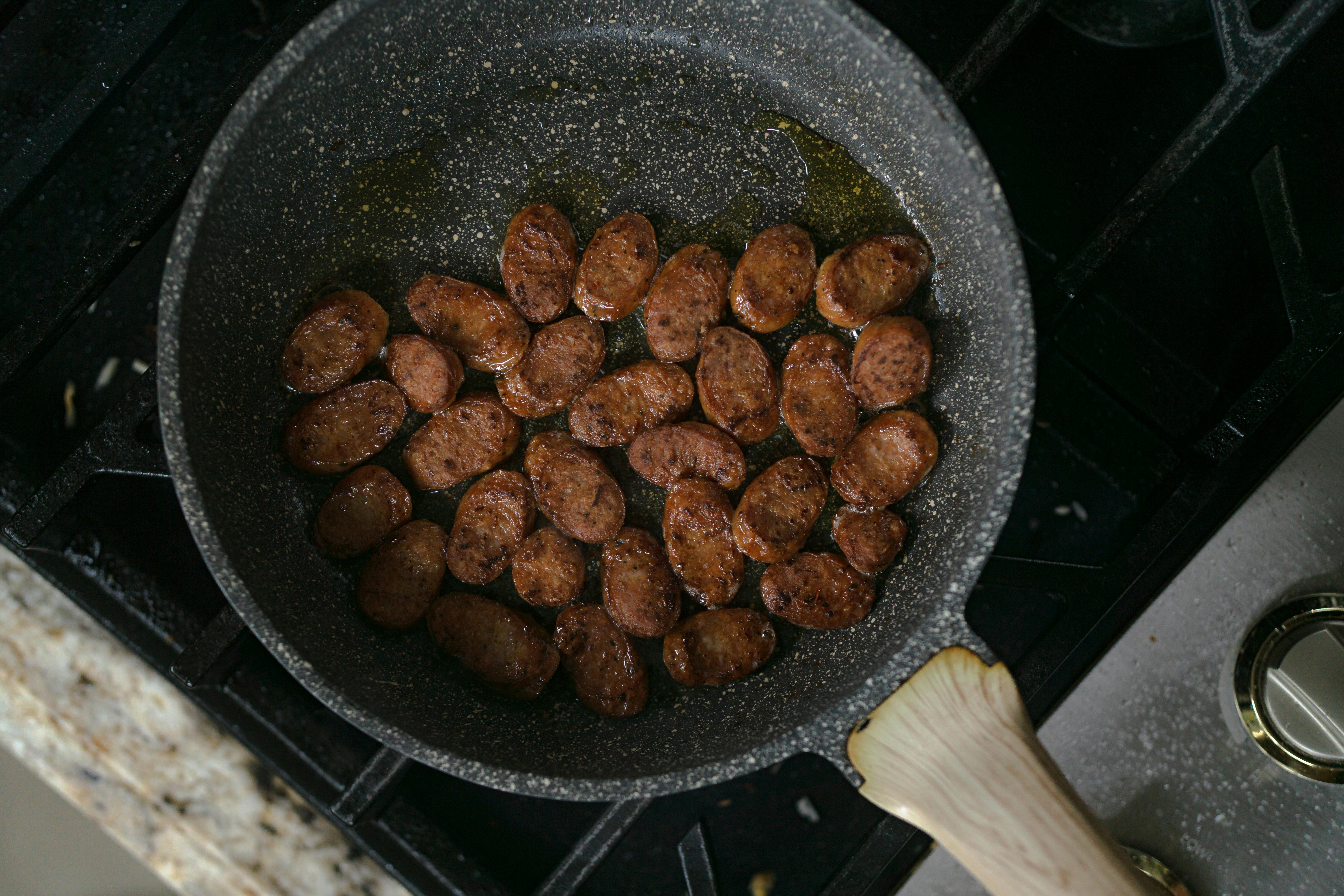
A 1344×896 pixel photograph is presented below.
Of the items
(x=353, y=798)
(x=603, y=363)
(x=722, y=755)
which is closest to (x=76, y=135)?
(x=603, y=363)

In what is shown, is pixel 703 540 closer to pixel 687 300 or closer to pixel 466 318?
pixel 687 300

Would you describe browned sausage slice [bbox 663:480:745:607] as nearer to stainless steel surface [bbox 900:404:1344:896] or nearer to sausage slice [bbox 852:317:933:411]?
sausage slice [bbox 852:317:933:411]

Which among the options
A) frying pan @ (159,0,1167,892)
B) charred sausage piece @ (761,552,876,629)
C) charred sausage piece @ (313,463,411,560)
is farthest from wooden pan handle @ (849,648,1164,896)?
charred sausage piece @ (313,463,411,560)

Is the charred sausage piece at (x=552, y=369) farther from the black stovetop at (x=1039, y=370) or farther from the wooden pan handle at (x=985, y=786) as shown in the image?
the wooden pan handle at (x=985, y=786)

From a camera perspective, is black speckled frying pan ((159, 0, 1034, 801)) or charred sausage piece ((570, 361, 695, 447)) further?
charred sausage piece ((570, 361, 695, 447))

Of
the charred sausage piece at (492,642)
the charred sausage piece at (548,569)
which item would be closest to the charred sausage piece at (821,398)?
the charred sausage piece at (548,569)

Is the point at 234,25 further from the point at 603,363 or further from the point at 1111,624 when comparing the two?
the point at 1111,624
